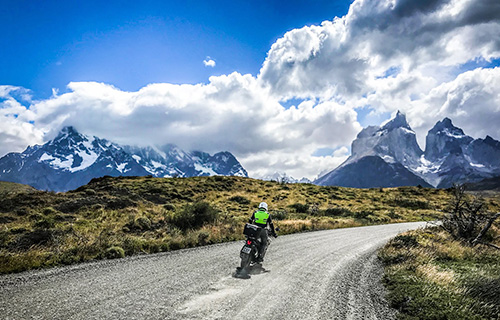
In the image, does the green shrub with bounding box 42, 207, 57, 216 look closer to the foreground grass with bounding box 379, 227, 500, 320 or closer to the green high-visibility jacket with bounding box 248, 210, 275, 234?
the green high-visibility jacket with bounding box 248, 210, 275, 234

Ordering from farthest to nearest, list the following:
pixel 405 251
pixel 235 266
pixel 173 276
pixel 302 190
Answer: pixel 302 190
pixel 405 251
pixel 235 266
pixel 173 276

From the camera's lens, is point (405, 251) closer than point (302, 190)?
Yes

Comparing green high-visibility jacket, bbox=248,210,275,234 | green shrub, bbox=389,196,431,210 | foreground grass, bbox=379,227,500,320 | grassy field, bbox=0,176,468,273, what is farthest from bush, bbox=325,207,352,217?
green high-visibility jacket, bbox=248,210,275,234

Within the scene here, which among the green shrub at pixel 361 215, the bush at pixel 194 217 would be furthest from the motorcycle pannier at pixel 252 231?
the green shrub at pixel 361 215

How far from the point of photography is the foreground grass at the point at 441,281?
244 inches

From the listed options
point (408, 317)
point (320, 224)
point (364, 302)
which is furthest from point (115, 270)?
point (320, 224)

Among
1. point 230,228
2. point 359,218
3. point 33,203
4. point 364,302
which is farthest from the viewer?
point 359,218

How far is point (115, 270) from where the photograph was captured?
8094 mm

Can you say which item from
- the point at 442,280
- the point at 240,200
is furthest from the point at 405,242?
the point at 240,200

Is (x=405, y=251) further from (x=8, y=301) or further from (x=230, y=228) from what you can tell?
(x=8, y=301)

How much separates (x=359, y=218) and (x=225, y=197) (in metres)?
19.9

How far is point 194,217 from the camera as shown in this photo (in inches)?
725

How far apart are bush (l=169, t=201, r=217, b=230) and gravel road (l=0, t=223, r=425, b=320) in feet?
24.9

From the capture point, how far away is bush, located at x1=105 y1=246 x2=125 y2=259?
9992 millimetres
